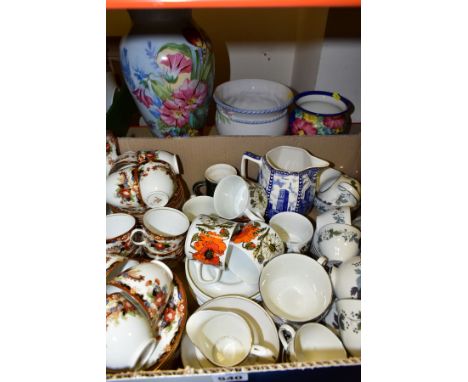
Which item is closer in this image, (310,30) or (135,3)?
(135,3)

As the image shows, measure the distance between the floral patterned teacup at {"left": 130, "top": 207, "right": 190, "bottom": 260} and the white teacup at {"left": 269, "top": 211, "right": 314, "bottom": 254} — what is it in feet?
0.60

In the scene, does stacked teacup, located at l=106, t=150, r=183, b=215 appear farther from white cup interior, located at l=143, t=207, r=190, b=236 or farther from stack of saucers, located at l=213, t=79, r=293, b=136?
stack of saucers, located at l=213, t=79, r=293, b=136

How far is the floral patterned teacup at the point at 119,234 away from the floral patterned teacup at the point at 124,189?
0.10 feet

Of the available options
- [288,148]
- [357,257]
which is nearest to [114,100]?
[288,148]

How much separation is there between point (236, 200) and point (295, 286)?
20 centimetres

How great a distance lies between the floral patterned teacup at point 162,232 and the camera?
66 cm

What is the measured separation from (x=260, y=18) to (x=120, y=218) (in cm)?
93

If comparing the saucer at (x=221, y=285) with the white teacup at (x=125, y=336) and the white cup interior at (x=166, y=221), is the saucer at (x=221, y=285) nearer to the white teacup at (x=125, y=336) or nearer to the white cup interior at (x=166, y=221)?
the white cup interior at (x=166, y=221)

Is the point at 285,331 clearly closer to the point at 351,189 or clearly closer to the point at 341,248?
the point at 341,248

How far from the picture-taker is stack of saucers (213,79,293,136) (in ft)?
2.71

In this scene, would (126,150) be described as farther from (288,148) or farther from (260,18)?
(260,18)

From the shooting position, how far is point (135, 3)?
17.3 inches

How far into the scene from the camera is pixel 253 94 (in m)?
0.94

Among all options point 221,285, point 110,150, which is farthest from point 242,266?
point 110,150
